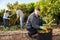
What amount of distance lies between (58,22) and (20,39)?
6547mm

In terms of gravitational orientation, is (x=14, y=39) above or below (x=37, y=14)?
below

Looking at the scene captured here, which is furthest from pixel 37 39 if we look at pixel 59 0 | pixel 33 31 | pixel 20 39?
pixel 59 0

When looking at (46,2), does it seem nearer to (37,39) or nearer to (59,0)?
(59,0)

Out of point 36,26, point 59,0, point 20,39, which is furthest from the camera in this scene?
point 59,0

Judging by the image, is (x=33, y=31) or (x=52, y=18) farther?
(x=52, y=18)

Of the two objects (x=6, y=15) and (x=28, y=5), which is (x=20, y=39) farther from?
(x=28, y=5)

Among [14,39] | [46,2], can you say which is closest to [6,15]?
[46,2]

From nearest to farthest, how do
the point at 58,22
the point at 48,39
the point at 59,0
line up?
the point at 48,39
the point at 59,0
the point at 58,22

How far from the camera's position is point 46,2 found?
16.9m

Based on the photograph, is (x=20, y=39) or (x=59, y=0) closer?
(x=20, y=39)

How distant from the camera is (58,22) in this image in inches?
717

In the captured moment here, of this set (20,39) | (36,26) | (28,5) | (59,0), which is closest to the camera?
(36,26)

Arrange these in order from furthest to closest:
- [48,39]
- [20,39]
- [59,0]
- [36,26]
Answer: [59,0] < [20,39] < [48,39] < [36,26]

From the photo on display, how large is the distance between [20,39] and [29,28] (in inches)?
148
